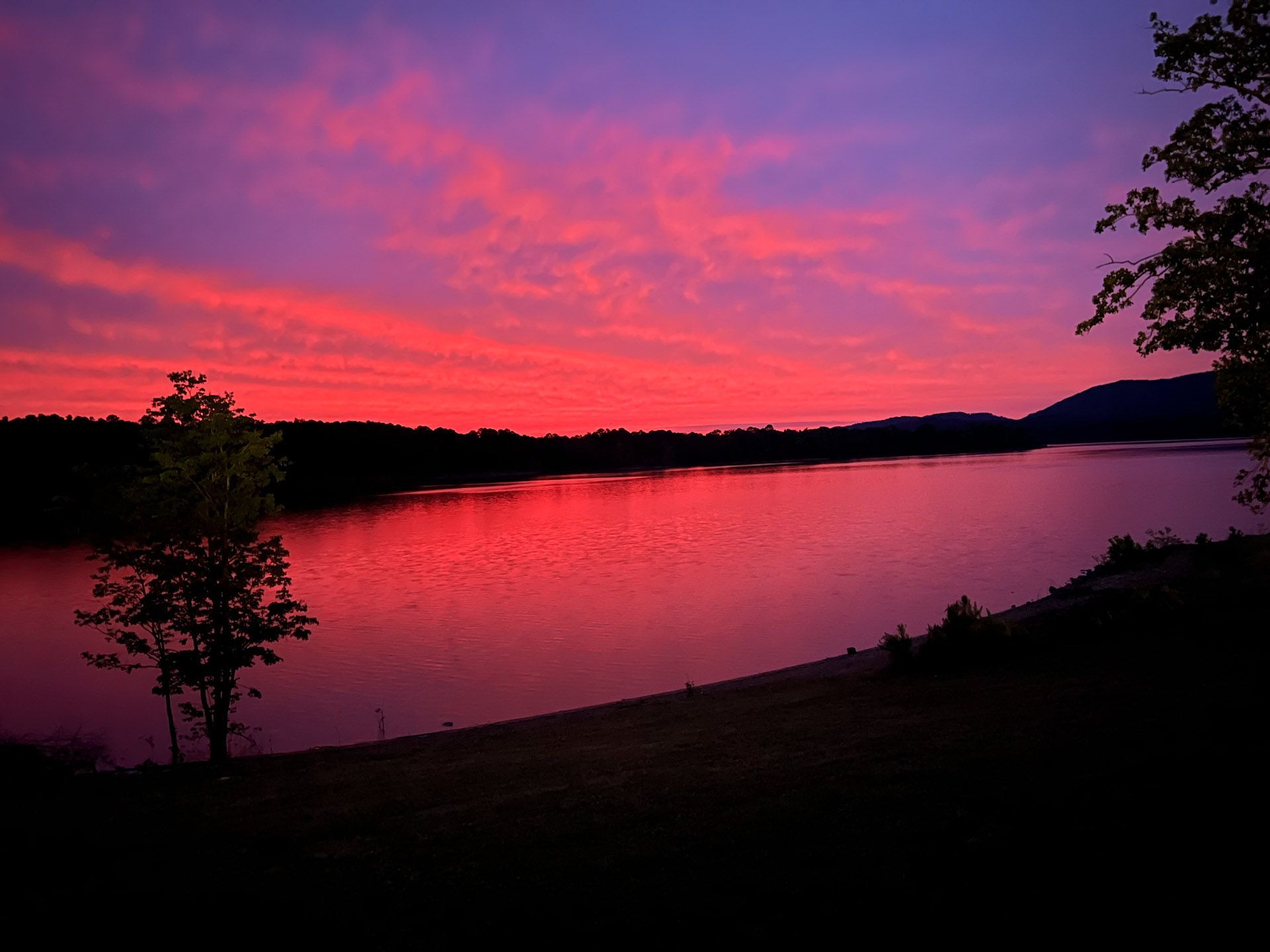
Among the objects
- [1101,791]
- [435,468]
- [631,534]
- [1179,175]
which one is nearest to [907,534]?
[631,534]

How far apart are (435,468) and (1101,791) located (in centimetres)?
18201

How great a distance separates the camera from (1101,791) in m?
6.67

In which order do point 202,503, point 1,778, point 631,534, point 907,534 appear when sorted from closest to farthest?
point 1,778 < point 202,503 < point 907,534 < point 631,534

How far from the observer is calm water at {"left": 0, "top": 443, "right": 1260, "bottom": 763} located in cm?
2327

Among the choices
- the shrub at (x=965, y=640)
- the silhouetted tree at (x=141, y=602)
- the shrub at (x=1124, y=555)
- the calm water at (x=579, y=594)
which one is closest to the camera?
the shrub at (x=965, y=640)

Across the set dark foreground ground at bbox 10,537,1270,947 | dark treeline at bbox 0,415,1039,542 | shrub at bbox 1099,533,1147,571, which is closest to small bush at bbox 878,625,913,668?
dark foreground ground at bbox 10,537,1270,947

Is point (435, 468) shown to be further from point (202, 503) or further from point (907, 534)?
point (202, 503)

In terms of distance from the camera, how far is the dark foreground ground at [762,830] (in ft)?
17.6

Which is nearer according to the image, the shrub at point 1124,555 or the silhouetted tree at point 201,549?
the silhouetted tree at point 201,549

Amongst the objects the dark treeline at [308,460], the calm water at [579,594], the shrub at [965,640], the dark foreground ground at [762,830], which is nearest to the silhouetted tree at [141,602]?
the calm water at [579,594]

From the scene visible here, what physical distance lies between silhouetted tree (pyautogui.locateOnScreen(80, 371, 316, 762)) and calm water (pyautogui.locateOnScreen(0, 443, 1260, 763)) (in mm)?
4100

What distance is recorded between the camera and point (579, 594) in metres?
38.7

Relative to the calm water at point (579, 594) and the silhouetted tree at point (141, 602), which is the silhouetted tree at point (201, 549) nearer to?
the silhouetted tree at point (141, 602)

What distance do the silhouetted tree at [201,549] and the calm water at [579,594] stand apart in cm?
410
